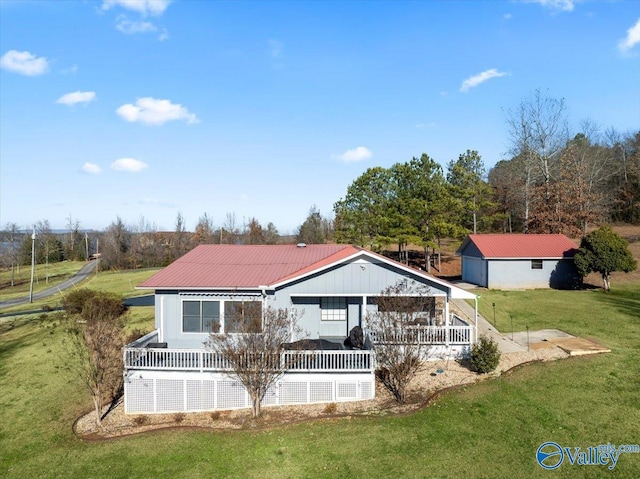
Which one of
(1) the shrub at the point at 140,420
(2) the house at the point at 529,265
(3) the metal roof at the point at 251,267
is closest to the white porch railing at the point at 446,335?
(3) the metal roof at the point at 251,267

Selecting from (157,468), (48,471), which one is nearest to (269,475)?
(157,468)

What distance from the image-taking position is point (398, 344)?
1319 centimetres

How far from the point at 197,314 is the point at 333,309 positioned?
570 cm

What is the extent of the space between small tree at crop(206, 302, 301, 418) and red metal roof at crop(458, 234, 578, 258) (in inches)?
893

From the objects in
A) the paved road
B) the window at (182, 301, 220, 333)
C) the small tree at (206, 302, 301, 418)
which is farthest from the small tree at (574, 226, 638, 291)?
the paved road

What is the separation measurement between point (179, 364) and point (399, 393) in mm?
7293

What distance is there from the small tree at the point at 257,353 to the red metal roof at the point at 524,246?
74.4ft

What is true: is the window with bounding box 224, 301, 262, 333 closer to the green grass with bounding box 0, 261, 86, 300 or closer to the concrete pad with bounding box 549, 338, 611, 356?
the concrete pad with bounding box 549, 338, 611, 356

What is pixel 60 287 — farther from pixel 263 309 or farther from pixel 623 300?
pixel 623 300

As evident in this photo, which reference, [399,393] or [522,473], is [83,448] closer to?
[399,393]

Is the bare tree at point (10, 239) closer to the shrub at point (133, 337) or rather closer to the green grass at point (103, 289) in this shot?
the green grass at point (103, 289)

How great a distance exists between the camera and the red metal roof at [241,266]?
16.3 m

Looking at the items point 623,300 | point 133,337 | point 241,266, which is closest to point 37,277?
point 133,337

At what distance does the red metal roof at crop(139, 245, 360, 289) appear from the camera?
642 inches
